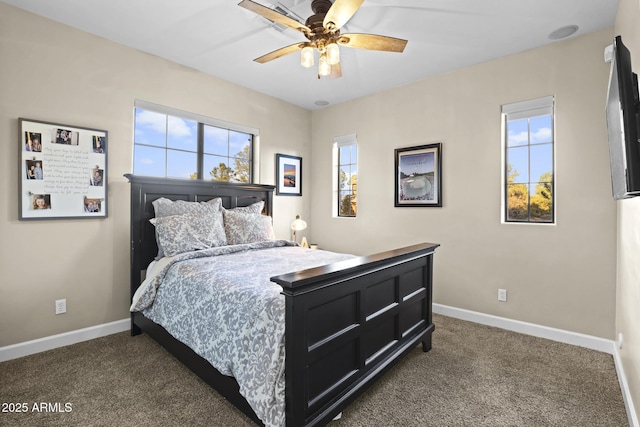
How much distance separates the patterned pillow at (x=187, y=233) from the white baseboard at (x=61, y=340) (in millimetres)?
953

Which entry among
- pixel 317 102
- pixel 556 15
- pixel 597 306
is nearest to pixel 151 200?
pixel 317 102

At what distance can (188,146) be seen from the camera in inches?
142

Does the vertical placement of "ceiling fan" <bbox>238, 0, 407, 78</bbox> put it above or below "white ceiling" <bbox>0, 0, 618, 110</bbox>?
below

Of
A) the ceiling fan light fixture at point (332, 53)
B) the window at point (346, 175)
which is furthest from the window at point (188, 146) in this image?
the ceiling fan light fixture at point (332, 53)

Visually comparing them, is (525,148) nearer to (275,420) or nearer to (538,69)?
(538,69)

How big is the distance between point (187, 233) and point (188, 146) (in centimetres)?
127

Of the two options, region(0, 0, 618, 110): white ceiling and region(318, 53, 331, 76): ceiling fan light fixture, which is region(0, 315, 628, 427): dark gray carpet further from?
region(0, 0, 618, 110): white ceiling

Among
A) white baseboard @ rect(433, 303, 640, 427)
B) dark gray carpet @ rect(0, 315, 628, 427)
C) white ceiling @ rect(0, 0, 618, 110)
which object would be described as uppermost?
white ceiling @ rect(0, 0, 618, 110)

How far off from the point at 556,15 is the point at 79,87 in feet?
13.2

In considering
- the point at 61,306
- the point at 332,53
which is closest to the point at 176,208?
the point at 61,306

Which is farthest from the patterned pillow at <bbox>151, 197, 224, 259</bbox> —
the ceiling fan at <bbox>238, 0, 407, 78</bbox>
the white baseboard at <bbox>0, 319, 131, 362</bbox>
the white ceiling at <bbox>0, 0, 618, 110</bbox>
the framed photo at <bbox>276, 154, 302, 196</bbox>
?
the ceiling fan at <bbox>238, 0, 407, 78</bbox>

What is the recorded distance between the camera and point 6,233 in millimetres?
2424

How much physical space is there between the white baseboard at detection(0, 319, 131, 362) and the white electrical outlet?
197mm

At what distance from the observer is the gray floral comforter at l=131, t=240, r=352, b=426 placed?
150 cm
